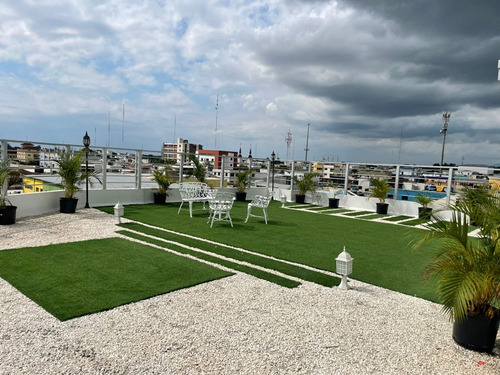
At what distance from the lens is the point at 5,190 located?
739cm

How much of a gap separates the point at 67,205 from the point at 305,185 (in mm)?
8434

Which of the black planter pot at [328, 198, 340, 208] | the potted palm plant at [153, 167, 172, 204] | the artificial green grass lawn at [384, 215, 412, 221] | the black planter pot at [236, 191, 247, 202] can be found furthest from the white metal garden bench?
the artificial green grass lawn at [384, 215, 412, 221]

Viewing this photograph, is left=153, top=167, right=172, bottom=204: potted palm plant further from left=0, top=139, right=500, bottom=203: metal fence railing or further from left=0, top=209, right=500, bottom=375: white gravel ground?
left=0, top=209, right=500, bottom=375: white gravel ground

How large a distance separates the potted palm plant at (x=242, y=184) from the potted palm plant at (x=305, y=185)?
2114 millimetres

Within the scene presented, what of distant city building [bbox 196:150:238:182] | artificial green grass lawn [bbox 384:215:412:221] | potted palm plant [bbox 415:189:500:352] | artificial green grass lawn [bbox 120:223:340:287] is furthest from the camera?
distant city building [bbox 196:150:238:182]

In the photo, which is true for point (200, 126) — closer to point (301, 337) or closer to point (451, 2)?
point (451, 2)

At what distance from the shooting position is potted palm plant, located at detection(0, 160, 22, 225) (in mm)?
6852

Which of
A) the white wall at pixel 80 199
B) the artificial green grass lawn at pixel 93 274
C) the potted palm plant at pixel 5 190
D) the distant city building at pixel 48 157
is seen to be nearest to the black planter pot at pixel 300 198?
the white wall at pixel 80 199

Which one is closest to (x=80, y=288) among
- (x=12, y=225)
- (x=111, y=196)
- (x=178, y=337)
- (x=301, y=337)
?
(x=178, y=337)

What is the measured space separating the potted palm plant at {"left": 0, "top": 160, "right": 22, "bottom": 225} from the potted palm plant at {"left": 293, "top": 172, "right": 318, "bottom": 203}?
9.37 meters

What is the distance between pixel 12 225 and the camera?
6883mm

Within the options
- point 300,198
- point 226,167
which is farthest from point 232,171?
point 300,198

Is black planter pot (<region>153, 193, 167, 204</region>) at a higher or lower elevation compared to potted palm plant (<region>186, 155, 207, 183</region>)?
lower

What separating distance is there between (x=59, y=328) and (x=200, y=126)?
1596 cm
